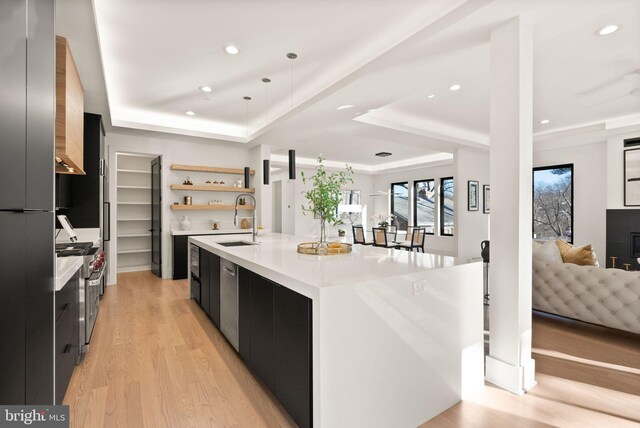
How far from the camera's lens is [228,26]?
9.22ft

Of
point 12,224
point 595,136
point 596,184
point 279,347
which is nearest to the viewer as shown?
point 12,224

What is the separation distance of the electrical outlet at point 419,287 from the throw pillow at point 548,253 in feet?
8.16

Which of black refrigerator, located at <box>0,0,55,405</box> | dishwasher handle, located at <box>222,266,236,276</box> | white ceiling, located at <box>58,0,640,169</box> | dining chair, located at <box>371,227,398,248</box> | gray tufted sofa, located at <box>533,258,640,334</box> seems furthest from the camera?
dining chair, located at <box>371,227,398,248</box>

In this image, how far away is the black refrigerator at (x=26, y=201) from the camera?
876mm

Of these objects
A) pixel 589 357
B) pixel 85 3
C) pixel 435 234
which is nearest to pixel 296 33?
pixel 85 3

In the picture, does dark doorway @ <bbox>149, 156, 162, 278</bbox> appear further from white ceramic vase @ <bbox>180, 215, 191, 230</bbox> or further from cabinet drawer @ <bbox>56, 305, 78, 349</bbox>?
cabinet drawer @ <bbox>56, 305, 78, 349</bbox>

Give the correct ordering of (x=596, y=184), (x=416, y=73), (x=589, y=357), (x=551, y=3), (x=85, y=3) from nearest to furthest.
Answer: (x=551, y=3) → (x=85, y=3) → (x=589, y=357) → (x=416, y=73) → (x=596, y=184)

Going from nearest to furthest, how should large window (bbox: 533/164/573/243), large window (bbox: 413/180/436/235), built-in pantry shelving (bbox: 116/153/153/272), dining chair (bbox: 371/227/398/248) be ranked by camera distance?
built-in pantry shelving (bbox: 116/153/153/272) → large window (bbox: 533/164/573/243) → dining chair (bbox: 371/227/398/248) → large window (bbox: 413/180/436/235)

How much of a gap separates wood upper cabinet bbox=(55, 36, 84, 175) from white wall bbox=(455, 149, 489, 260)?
6.46 m

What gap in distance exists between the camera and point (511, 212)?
220cm

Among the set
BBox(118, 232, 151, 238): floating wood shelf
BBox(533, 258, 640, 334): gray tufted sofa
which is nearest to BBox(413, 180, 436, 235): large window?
BBox(533, 258, 640, 334): gray tufted sofa

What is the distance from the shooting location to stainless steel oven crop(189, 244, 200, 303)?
3.89 metres

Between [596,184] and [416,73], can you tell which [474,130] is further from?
[416,73]

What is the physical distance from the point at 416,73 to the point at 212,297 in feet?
9.89
